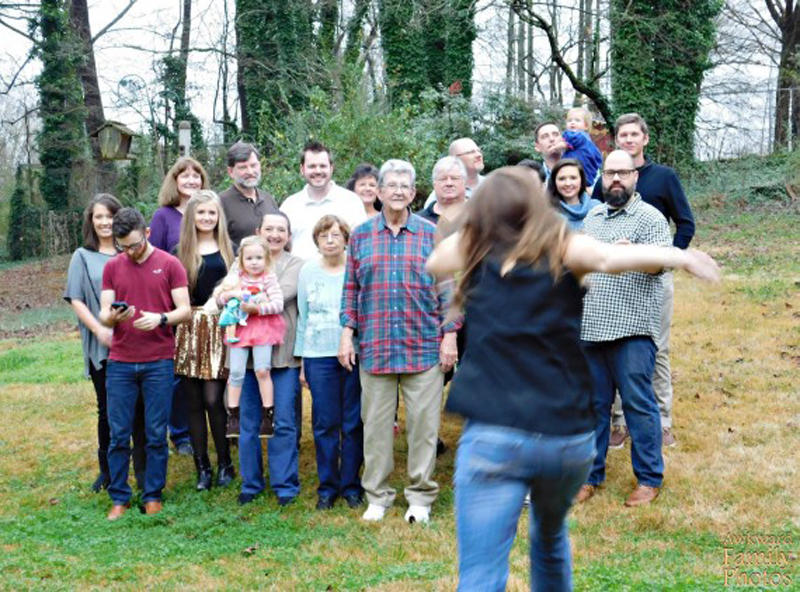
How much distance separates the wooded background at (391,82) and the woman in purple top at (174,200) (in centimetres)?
767

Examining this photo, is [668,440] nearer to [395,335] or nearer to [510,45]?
[395,335]

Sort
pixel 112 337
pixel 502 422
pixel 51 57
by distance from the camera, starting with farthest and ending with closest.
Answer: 1. pixel 51 57
2. pixel 112 337
3. pixel 502 422

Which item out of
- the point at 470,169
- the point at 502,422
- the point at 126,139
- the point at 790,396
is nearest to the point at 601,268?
the point at 502,422

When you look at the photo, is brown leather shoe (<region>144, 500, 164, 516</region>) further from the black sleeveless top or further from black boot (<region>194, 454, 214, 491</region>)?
the black sleeveless top

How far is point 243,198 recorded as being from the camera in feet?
22.4

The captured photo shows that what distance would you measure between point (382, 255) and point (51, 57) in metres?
22.0

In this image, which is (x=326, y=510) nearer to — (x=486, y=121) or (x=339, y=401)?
(x=339, y=401)

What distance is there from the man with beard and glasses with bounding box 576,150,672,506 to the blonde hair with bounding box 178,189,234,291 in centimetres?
262

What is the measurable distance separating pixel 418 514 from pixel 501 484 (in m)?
2.75

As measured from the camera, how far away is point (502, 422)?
2826 millimetres

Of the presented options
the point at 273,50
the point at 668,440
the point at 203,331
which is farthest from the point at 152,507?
the point at 273,50

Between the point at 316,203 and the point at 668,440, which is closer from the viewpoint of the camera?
the point at 668,440

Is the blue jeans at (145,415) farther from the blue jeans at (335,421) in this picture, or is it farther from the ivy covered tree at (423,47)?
the ivy covered tree at (423,47)

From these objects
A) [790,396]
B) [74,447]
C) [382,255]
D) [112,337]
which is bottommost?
[74,447]
